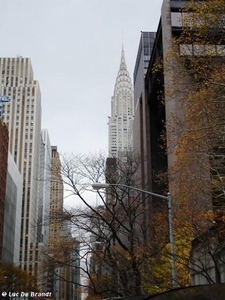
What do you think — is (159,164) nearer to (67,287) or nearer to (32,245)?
(32,245)

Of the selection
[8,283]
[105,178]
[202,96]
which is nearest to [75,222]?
[105,178]

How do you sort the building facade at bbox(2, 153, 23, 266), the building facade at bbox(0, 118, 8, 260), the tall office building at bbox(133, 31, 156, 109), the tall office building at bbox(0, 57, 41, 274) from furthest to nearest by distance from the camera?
the tall office building at bbox(0, 57, 41, 274) → the building facade at bbox(2, 153, 23, 266) → the building facade at bbox(0, 118, 8, 260) → the tall office building at bbox(133, 31, 156, 109)

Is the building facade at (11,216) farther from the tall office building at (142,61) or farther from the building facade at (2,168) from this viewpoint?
the tall office building at (142,61)

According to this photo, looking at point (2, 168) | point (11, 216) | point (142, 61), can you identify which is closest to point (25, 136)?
point (11, 216)

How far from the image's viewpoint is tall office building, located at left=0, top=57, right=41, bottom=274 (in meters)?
162

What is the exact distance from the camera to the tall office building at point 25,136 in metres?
162

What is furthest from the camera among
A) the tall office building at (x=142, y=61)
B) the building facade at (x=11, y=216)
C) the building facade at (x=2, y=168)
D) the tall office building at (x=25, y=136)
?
the tall office building at (x=25, y=136)

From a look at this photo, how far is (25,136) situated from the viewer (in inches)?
6531

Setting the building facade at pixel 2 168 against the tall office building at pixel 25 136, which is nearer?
the building facade at pixel 2 168

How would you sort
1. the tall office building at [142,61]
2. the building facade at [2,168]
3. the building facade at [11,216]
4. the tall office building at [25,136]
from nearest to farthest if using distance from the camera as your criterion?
1. the tall office building at [142,61]
2. the building facade at [2,168]
3. the building facade at [11,216]
4. the tall office building at [25,136]

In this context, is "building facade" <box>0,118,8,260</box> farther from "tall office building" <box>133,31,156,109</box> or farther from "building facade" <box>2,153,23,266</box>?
"tall office building" <box>133,31,156,109</box>

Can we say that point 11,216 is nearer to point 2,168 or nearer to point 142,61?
point 2,168

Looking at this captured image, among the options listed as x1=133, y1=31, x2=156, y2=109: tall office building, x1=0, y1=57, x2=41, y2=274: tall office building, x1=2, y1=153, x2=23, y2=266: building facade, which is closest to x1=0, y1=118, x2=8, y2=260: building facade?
x1=2, y1=153, x2=23, y2=266: building facade

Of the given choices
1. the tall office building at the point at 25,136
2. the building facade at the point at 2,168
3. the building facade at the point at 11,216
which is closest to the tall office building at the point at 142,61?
the building facade at the point at 2,168
